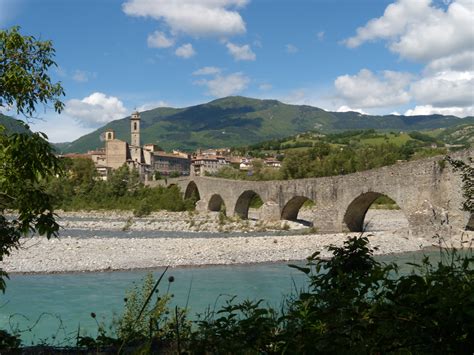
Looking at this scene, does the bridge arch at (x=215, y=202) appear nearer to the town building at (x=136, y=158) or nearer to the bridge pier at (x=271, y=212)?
the bridge pier at (x=271, y=212)

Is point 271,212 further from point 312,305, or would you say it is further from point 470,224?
point 312,305

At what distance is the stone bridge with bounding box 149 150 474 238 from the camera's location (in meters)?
18.0

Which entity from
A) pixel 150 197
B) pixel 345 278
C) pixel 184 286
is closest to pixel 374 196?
pixel 184 286

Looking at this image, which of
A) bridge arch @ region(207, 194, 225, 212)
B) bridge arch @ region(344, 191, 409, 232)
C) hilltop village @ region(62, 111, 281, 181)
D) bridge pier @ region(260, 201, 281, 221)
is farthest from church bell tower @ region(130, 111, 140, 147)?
bridge arch @ region(344, 191, 409, 232)

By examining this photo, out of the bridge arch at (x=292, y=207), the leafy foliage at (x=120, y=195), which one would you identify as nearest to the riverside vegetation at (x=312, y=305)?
the bridge arch at (x=292, y=207)

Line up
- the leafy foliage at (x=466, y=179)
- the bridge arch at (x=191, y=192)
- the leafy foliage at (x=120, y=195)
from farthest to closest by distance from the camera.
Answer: the bridge arch at (x=191, y=192)
the leafy foliage at (x=120, y=195)
the leafy foliage at (x=466, y=179)

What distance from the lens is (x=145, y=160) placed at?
335 ft

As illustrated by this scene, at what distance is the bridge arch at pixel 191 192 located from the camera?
54.2m

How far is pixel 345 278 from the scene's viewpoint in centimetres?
289

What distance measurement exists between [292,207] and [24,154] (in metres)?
30.8

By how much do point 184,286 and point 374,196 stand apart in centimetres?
A: 1457

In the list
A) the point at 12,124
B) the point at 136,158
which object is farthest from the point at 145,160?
the point at 12,124

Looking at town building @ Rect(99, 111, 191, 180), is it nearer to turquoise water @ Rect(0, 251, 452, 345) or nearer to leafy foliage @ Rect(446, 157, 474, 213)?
turquoise water @ Rect(0, 251, 452, 345)

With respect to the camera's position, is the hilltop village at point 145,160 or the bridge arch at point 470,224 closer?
the bridge arch at point 470,224
